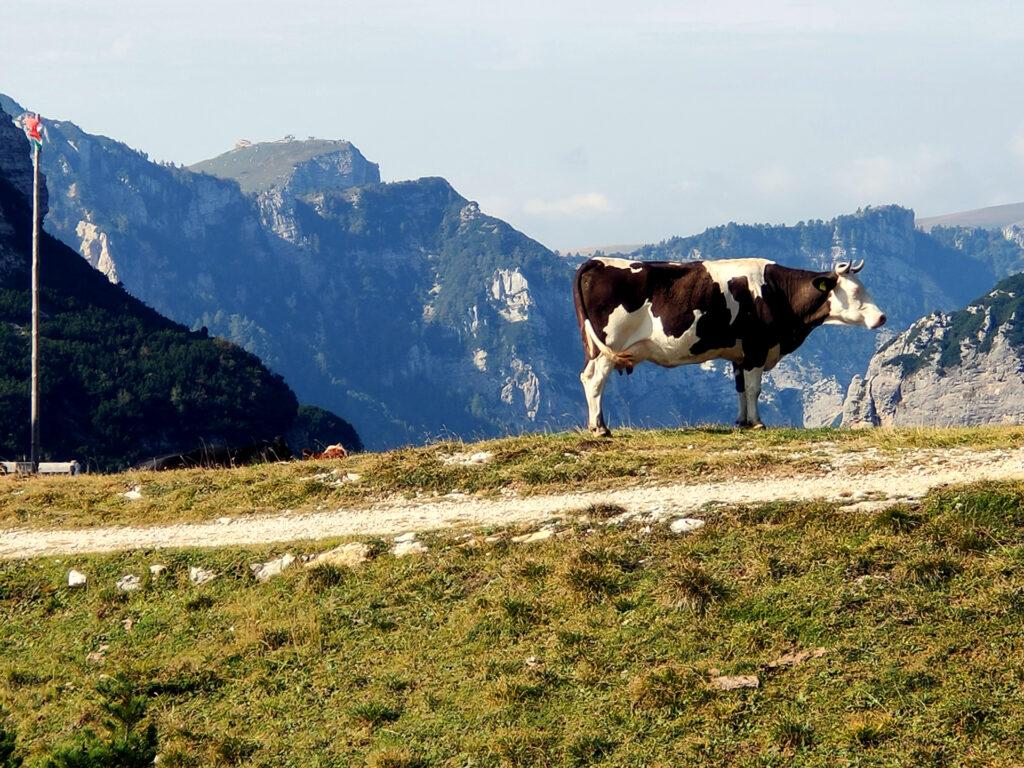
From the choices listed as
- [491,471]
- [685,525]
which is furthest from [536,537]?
[491,471]

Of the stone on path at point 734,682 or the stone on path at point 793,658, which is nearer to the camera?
the stone on path at point 734,682

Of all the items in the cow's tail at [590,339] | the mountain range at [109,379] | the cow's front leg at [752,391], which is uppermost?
the cow's tail at [590,339]

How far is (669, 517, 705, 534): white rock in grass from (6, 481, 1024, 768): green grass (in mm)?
214

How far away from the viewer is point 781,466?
76.0 feet

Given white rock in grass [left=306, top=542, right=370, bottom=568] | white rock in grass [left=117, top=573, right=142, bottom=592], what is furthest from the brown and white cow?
white rock in grass [left=117, top=573, right=142, bottom=592]

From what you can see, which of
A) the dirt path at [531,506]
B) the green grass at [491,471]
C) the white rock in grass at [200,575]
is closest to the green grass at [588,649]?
the white rock in grass at [200,575]

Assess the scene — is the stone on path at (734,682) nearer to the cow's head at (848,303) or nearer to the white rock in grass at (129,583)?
the white rock in grass at (129,583)

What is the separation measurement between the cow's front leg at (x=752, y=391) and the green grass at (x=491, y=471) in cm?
84

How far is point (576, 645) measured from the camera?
56.7 ft

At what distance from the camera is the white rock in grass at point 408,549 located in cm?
2077

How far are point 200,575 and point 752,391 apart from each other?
12902 mm

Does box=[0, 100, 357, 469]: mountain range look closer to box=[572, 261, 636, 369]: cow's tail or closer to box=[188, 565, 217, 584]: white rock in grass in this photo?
box=[572, 261, 636, 369]: cow's tail

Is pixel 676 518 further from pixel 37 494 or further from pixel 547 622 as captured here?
pixel 37 494

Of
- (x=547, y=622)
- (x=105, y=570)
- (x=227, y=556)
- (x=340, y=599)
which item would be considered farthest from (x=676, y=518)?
(x=105, y=570)
